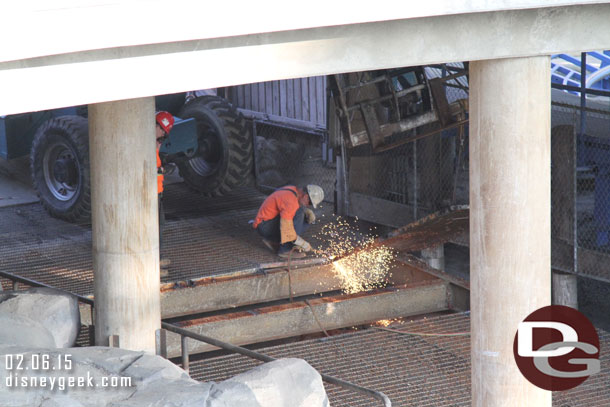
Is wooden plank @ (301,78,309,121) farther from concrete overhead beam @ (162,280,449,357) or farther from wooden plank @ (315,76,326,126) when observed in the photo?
concrete overhead beam @ (162,280,449,357)

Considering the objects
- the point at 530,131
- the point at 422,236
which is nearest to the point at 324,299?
the point at 422,236

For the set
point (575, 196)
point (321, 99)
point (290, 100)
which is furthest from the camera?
point (290, 100)

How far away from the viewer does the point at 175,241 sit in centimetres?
1309

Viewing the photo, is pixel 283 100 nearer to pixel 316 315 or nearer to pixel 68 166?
pixel 68 166

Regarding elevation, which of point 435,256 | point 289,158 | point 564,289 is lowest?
point 564,289

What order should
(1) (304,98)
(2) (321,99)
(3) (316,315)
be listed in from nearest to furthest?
1. (3) (316,315)
2. (2) (321,99)
3. (1) (304,98)

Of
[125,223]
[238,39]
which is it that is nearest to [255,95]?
[125,223]

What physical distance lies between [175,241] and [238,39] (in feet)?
21.8

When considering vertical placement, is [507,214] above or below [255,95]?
below

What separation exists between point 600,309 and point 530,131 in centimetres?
744

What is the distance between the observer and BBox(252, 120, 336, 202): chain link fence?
15.4m

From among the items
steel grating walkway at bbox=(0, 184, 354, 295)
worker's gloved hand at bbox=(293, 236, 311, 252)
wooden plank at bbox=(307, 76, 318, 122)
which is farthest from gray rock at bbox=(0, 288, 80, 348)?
wooden plank at bbox=(307, 76, 318, 122)

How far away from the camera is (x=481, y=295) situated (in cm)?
785

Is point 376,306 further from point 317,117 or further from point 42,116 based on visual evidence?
point 42,116
